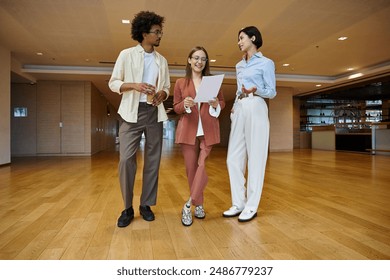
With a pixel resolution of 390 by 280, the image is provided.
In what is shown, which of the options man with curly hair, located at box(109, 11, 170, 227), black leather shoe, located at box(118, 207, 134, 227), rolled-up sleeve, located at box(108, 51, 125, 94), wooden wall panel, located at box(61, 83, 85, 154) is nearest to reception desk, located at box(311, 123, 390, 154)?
man with curly hair, located at box(109, 11, 170, 227)

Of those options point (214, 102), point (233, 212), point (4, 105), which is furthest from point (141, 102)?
point (4, 105)

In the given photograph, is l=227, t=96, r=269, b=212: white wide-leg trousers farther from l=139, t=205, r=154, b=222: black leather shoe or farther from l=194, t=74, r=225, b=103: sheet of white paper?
l=139, t=205, r=154, b=222: black leather shoe

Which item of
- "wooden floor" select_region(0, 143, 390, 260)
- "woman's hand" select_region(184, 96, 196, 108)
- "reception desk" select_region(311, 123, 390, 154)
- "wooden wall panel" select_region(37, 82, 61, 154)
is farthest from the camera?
"wooden wall panel" select_region(37, 82, 61, 154)

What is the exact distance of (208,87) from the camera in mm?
1917

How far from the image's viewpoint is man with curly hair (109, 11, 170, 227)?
2.09 metres

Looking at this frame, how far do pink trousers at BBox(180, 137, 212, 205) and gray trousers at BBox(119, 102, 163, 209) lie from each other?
9.4 inches

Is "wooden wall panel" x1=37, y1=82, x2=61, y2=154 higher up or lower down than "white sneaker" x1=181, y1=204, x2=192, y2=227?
higher up

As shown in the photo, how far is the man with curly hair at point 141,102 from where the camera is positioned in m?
2.09

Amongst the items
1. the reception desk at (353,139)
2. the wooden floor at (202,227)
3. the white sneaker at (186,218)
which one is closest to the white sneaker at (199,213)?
the wooden floor at (202,227)

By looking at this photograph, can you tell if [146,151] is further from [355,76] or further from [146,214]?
[355,76]

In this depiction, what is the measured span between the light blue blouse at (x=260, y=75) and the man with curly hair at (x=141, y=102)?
633 millimetres

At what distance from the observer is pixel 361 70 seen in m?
9.63

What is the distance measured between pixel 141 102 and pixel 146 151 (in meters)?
0.38
